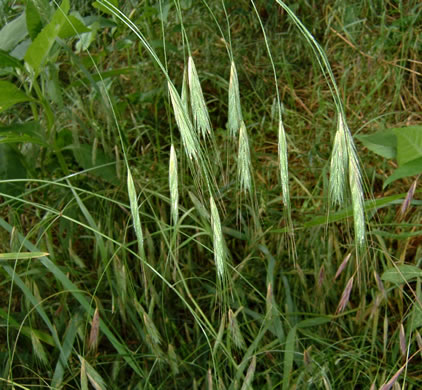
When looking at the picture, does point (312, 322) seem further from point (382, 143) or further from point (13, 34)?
point (13, 34)

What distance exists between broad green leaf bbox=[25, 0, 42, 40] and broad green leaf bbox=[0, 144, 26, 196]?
0.79ft

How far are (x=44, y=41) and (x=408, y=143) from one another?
0.72m

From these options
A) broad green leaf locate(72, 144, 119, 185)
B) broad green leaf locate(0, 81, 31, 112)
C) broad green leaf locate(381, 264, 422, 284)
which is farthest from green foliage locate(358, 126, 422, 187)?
broad green leaf locate(0, 81, 31, 112)

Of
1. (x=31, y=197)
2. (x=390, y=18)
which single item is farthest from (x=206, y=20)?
(x=31, y=197)

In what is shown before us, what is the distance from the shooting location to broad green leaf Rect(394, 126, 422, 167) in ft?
3.74

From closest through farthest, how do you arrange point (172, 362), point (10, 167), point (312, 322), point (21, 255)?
point (21, 255), point (172, 362), point (312, 322), point (10, 167)

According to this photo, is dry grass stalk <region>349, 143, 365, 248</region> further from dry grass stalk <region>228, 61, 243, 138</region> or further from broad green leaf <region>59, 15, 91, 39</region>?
broad green leaf <region>59, 15, 91, 39</region>

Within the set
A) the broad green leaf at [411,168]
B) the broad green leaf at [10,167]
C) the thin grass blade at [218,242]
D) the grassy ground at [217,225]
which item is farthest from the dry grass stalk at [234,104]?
the broad green leaf at [10,167]

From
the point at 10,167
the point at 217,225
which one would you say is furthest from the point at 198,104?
the point at 10,167

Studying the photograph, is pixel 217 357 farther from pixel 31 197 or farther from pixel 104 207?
pixel 31 197

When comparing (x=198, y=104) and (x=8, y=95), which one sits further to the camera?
(x=8, y=95)

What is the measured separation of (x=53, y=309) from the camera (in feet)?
4.05

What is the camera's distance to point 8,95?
113 cm

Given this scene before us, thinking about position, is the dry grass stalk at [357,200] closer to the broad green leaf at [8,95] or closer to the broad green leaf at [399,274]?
the broad green leaf at [399,274]
